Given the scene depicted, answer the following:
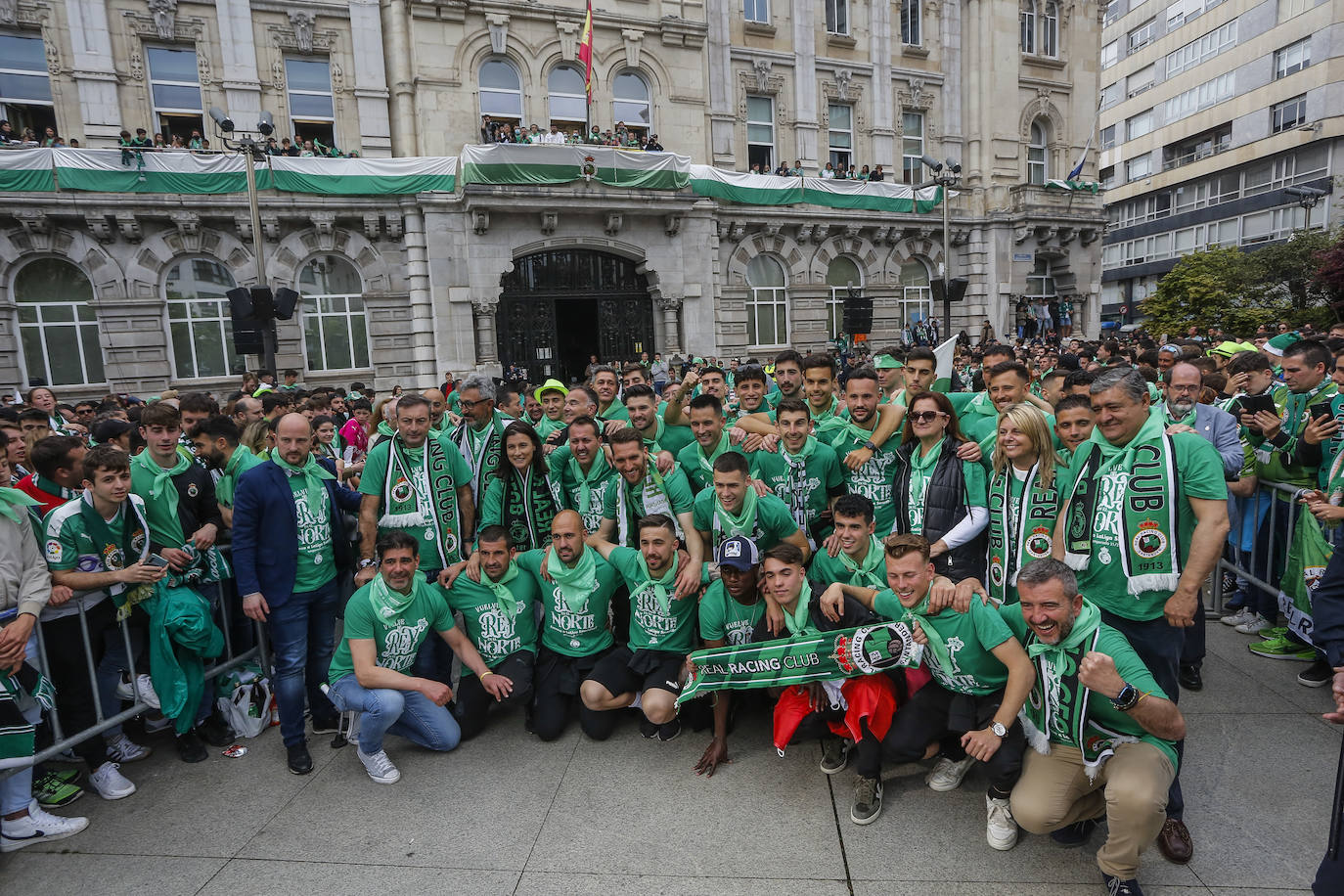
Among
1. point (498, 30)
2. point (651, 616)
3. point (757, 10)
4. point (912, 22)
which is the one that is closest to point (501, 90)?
point (498, 30)

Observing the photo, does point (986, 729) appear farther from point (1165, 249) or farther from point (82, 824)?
point (1165, 249)

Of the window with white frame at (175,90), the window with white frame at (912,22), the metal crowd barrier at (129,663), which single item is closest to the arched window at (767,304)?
the window with white frame at (912,22)

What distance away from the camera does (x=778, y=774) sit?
4164 millimetres

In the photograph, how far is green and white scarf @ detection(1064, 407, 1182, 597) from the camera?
3.43 meters

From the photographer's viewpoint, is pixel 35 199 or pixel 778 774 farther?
pixel 35 199

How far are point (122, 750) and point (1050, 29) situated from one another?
32.5 meters

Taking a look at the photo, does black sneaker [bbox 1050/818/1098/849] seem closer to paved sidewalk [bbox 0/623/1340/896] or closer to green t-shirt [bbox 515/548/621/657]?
paved sidewalk [bbox 0/623/1340/896]

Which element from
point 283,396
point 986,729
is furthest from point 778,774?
point 283,396

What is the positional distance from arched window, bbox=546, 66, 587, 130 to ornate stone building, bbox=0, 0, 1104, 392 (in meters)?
0.08

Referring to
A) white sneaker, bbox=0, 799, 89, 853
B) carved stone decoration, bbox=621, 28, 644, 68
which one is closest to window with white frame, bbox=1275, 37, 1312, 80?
carved stone decoration, bbox=621, 28, 644, 68

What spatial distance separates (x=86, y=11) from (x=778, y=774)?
858 inches

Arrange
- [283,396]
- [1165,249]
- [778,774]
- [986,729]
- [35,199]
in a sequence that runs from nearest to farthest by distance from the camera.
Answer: [986,729] < [778,774] < [283,396] < [35,199] < [1165,249]

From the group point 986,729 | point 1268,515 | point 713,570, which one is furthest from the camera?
point 1268,515

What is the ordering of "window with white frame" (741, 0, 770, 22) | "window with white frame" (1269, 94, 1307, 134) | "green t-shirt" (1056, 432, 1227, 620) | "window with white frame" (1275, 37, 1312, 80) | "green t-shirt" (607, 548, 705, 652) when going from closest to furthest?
"green t-shirt" (1056, 432, 1227, 620) → "green t-shirt" (607, 548, 705, 652) → "window with white frame" (741, 0, 770, 22) → "window with white frame" (1275, 37, 1312, 80) → "window with white frame" (1269, 94, 1307, 134)
